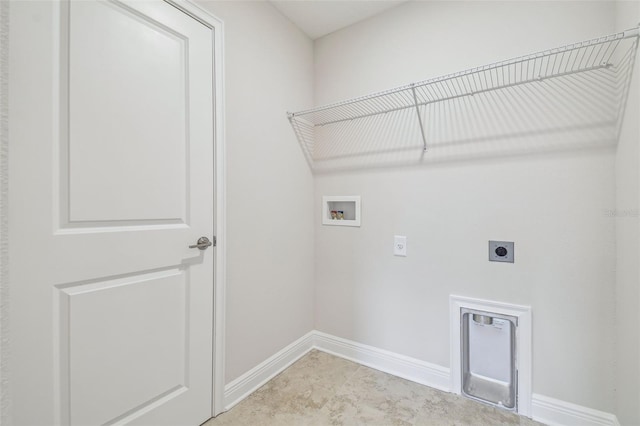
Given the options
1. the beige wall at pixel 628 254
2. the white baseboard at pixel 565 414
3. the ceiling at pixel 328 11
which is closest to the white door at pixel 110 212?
the ceiling at pixel 328 11

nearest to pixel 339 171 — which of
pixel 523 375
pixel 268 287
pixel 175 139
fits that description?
pixel 268 287

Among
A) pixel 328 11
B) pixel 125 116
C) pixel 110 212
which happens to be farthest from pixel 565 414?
pixel 328 11

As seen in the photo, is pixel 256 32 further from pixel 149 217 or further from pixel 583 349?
pixel 583 349

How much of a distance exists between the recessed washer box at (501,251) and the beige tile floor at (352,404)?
82 centimetres

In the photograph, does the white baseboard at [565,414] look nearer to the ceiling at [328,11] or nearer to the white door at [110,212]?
the white door at [110,212]

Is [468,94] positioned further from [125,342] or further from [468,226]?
[125,342]

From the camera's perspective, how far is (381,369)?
1961mm

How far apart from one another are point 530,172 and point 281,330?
70.6 inches

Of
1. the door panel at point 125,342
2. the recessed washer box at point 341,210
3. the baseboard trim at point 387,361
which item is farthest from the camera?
the recessed washer box at point 341,210

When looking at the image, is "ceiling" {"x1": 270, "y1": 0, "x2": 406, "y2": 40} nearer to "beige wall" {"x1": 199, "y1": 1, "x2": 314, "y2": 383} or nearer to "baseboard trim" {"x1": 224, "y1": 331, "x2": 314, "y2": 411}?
"beige wall" {"x1": 199, "y1": 1, "x2": 314, "y2": 383}

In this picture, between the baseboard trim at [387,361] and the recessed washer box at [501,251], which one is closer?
the recessed washer box at [501,251]

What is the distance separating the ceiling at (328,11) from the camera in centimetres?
188

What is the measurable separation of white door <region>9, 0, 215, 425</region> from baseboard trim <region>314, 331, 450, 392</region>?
0.97 metres

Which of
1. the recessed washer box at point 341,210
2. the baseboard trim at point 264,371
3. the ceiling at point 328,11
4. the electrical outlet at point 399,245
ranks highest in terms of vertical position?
the ceiling at point 328,11
